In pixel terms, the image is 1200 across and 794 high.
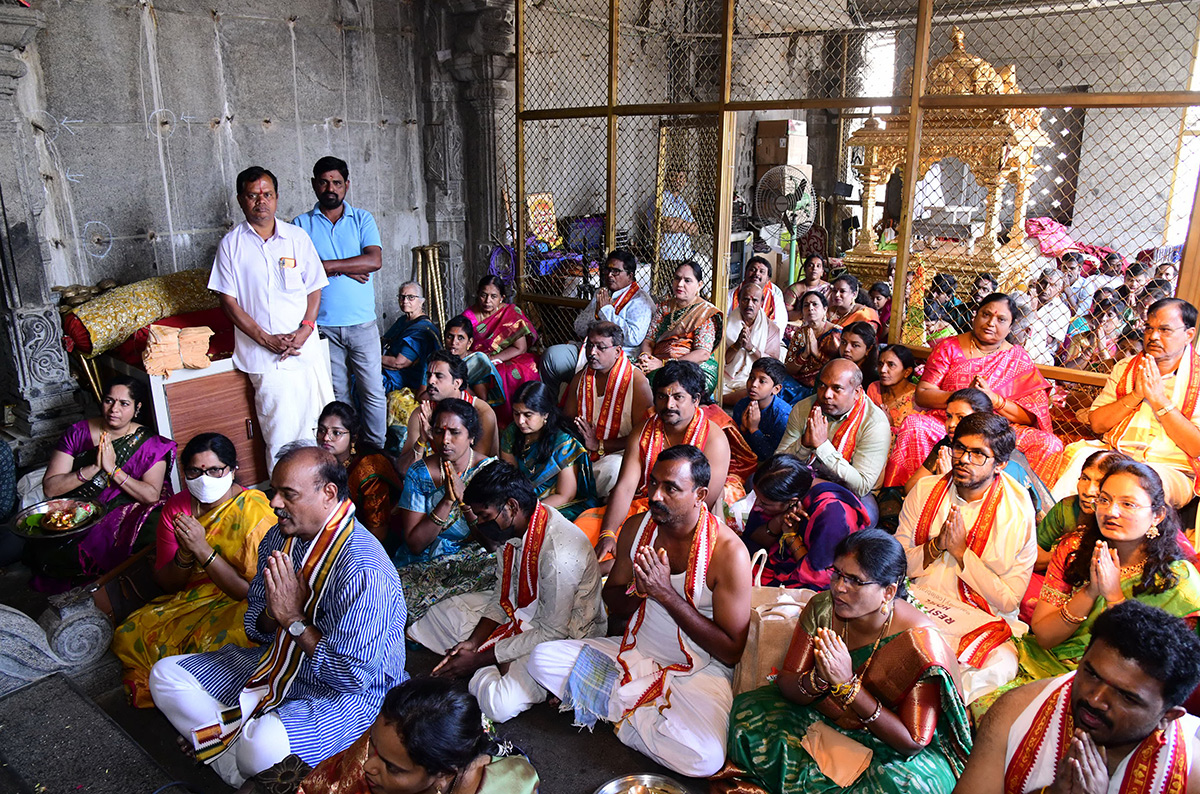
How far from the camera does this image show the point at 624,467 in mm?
4379

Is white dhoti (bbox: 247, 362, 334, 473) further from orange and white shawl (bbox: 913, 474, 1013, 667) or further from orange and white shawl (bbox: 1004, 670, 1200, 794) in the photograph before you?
orange and white shawl (bbox: 1004, 670, 1200, 794)

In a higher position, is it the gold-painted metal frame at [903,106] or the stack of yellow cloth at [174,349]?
the gold-painted metal frame at [903,106]

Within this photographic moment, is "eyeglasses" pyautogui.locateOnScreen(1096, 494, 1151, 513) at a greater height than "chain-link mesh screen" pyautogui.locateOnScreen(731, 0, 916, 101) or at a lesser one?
lesser

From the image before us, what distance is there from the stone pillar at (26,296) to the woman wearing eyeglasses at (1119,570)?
5.55m

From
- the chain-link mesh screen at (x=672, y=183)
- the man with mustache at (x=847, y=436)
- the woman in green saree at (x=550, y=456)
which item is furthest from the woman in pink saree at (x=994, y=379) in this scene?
the chain-link mesh screen at (x=672, y=183)

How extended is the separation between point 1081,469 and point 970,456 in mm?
1147

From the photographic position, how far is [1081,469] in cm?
420

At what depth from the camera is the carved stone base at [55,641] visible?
3.27 m

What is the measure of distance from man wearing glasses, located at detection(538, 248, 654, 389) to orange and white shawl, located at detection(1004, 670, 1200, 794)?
4.05 metres

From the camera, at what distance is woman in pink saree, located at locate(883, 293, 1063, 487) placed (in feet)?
15.4

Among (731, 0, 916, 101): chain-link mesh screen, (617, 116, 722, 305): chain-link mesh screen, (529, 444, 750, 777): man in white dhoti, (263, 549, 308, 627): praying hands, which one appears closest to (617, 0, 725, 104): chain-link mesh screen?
(617, 116, 722, 305): chain-link mesh screen

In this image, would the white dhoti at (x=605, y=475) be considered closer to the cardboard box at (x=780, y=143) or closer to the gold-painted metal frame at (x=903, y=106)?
the gold-painted metal frame at (x=903, y=106)

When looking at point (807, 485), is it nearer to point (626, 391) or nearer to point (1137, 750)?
point (626, 391)

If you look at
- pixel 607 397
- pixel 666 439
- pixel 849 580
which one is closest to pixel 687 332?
pixel 607 397
